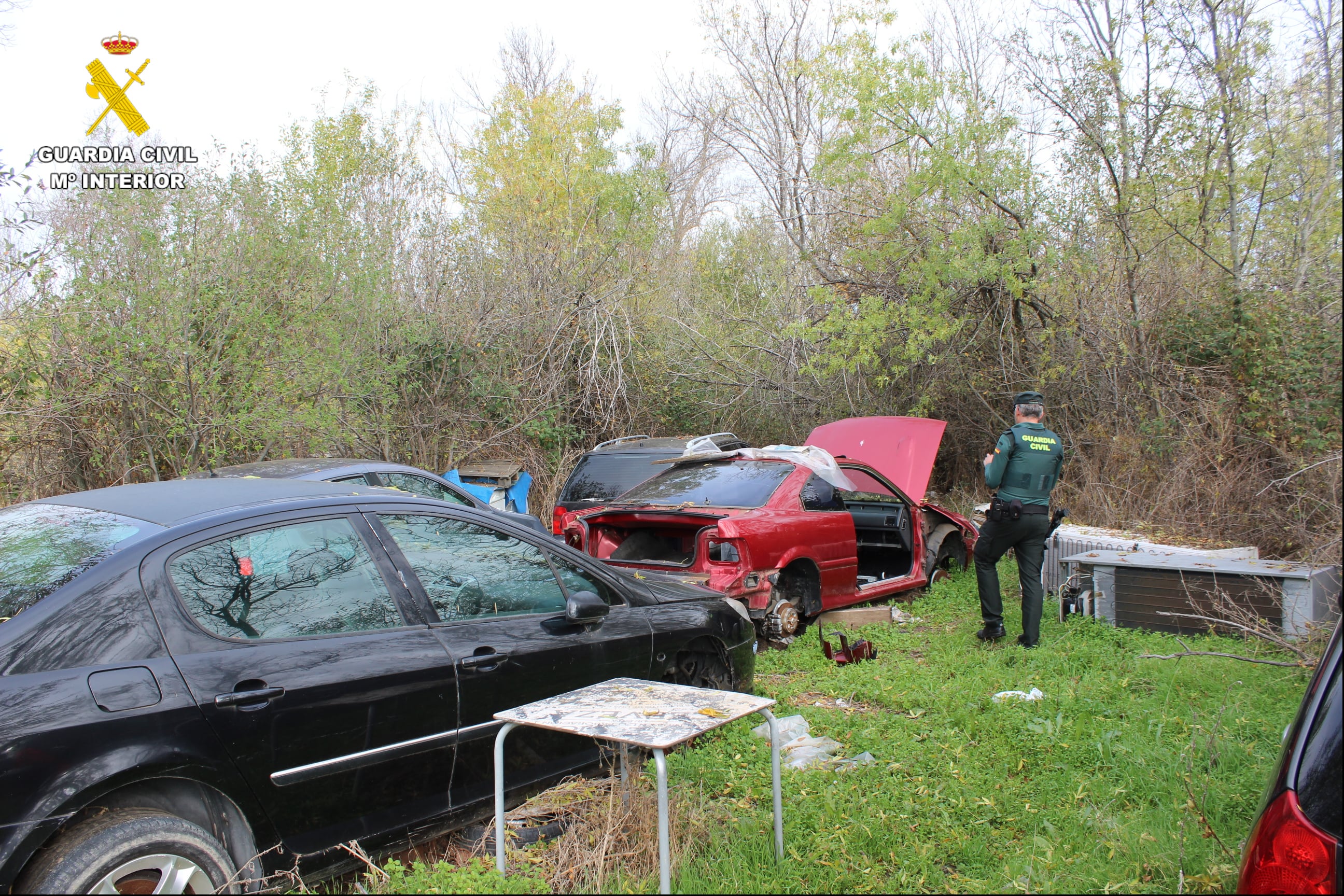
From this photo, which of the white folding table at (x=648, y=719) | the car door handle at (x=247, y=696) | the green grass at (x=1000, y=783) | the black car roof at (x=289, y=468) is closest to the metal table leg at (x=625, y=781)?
the white folding table at (x=648, y=719)

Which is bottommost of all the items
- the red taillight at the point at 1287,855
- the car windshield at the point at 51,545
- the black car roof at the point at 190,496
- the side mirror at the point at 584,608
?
the red taillight at the point at 1287,855

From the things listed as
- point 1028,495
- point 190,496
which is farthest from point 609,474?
point 190,496

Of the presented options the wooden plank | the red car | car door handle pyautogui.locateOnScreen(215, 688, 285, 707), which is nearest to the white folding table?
car door handle pyautogui.locateOnScreen(215, 688, 285, 707)

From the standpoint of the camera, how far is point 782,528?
673 cm

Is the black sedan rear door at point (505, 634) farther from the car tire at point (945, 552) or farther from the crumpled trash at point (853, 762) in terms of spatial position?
the car tire at point (945, 552)

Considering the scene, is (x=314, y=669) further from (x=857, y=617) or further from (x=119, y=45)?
(x=119, y=45)

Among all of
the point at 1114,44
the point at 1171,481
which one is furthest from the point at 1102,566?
the point at 1114,44

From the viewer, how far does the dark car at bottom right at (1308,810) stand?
73.9 inches

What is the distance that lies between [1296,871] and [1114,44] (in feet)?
40.7

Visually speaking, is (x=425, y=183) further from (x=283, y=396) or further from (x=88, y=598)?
(x=88, y=598)

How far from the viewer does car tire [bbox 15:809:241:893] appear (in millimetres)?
2371

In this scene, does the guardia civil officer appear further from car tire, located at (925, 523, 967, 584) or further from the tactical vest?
car tire, located at (925, 523, 967, 584)

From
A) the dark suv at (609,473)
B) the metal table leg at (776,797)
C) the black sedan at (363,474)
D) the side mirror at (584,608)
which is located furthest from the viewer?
Result: the dark suv at (609,473)

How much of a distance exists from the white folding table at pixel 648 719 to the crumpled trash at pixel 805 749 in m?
0.98
